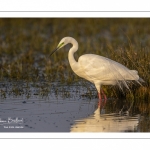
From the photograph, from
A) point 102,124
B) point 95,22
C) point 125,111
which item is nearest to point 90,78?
point 125,111

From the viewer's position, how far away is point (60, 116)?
10.7 metres

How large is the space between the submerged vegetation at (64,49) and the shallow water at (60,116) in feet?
1.76

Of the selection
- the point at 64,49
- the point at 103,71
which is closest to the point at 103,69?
the point at 103,71

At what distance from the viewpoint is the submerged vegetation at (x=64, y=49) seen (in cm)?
1252

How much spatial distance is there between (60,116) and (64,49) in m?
9.32

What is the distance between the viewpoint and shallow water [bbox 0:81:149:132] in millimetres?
9812

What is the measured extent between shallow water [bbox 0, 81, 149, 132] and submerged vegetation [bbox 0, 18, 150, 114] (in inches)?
21.2
